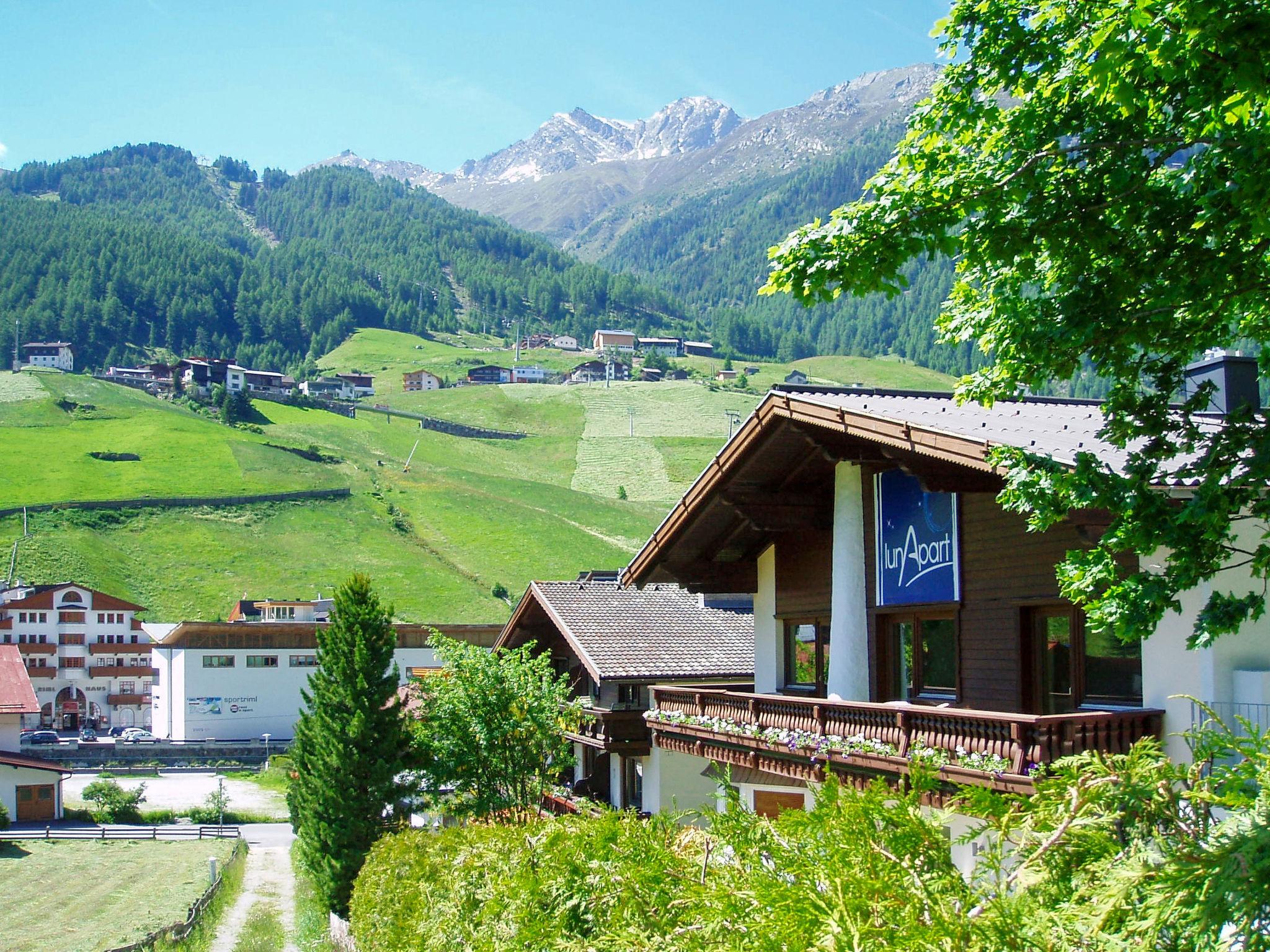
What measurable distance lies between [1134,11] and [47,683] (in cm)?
11531

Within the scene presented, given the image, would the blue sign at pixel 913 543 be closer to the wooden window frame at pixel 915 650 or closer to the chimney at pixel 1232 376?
the wooden window frame at pixel 915 650

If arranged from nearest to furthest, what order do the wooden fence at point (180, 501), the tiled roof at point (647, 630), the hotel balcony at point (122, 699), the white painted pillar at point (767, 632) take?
the white painted pillar at point (767, 632) < the tiled roof at point (647, 630) < the hotel balcony at point (122, 699) < the wooden fence at point (180, 501)

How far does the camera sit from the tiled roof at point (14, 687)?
64.6 m

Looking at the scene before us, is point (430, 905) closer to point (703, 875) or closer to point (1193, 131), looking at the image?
point (703, 875)

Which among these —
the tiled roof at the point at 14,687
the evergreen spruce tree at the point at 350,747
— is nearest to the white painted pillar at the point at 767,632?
the evergreen spruce tree at the point at 350,747

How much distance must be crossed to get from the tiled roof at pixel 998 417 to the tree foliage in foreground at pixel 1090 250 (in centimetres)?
231

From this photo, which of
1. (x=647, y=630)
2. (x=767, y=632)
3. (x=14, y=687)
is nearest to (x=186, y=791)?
(x=14, y=687)

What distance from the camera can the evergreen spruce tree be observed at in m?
28.0

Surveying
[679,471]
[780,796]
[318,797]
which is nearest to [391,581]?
[679,471]

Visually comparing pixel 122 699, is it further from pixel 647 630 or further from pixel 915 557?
pixel 915 557

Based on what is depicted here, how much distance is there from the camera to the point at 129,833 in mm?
57250

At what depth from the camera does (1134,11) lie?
6.32 metres

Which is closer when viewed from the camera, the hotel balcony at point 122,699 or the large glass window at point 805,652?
the large glass window at point 805,652

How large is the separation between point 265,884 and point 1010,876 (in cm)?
4444
